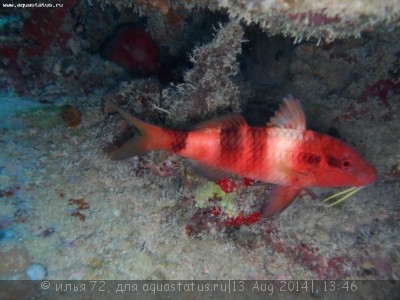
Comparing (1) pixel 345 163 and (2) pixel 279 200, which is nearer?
(1) pixel 345 163

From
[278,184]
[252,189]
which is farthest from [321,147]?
[252,189]

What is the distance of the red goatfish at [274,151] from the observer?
8.13ft

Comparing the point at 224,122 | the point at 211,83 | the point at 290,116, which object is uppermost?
the point at 211,83

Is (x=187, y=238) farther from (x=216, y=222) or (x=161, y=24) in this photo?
(x=161, y=24)

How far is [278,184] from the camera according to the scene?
8.66 feet

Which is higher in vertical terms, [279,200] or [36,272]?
[279,200]

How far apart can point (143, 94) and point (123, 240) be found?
1.73 m

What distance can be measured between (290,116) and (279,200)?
0.78 metres

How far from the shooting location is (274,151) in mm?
2537

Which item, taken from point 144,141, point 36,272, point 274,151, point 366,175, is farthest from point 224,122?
point 36,272

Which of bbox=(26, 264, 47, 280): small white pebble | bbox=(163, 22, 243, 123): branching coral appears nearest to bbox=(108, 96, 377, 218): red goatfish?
bbox=(163, 22, 243, 123): branching coral

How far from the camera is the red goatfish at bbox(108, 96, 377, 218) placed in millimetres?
2479

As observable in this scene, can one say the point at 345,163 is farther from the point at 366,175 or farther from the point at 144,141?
the point at 144,141

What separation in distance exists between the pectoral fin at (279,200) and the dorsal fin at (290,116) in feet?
1.91
